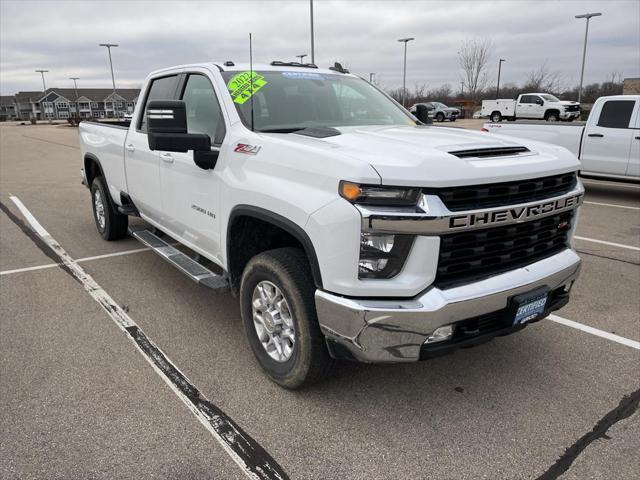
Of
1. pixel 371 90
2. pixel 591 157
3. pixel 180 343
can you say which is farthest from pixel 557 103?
pixel 180 343

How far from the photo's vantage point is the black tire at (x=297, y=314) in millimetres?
2809

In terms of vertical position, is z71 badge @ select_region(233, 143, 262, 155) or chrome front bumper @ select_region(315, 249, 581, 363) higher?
z71 badge @ select_region(233, 143, 262, 155)

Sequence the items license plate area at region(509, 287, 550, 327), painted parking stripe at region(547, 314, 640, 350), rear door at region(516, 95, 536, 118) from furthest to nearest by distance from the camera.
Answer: rear door at region(516, 95, 536, 118)
painted parking stripe at region(547, 314, 640, 350)
license plate area at region(509, 287, 550, 327)

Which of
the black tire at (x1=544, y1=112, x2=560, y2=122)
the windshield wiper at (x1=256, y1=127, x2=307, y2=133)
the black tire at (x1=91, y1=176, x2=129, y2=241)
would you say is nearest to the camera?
the windshield wiper at (x1=256, y1=127, x2=307, y2=133)

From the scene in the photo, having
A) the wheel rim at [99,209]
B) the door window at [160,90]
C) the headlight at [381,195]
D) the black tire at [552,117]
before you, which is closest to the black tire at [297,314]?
the headlight at [381,195]

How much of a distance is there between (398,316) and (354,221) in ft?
1.66

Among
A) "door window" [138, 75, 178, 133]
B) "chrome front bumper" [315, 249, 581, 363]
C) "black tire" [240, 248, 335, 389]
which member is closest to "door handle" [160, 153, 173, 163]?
"door window" [138, 75, 178, 133]

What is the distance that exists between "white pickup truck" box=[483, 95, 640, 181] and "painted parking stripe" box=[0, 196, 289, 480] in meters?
7.87

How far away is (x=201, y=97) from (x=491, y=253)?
258 centimetres

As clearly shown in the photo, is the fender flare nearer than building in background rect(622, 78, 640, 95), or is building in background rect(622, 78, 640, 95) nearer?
the fender flare

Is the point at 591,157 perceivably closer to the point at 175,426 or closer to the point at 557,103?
the point at 175,426

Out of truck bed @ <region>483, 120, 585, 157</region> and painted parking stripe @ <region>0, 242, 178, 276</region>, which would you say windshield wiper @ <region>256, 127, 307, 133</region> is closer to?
painted parking stripe @ <region>0, 242, 178, 276</region>

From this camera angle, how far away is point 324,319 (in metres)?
2.63

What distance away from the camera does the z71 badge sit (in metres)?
3.17
